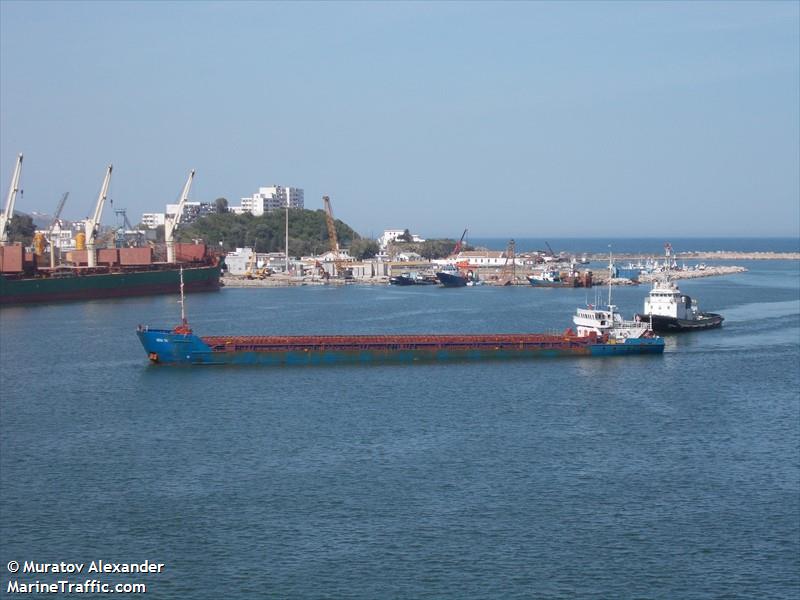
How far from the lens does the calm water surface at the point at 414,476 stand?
15.2 metres

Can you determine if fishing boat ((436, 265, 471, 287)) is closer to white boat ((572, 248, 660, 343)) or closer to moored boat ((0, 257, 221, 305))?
moored boat ((0, 257, 221, 305))

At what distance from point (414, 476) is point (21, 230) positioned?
95.0m

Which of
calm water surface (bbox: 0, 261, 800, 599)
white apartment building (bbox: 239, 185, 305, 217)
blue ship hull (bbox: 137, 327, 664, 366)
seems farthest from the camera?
white apartment building (bbox: 239, 185, 305, 217)

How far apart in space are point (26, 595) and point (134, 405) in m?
12.4

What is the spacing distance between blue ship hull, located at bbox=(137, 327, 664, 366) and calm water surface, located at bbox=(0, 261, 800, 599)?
2.74 ft

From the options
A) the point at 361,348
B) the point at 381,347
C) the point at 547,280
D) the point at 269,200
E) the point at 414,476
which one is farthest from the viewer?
the point at 269,200

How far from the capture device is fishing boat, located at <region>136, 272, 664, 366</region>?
3312 centimetres

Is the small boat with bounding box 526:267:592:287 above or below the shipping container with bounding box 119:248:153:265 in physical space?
below

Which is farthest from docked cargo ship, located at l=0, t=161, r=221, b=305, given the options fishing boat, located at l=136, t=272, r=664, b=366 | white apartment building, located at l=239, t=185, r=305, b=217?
white apartment building, located at l=239, t=185, r=305, b=217

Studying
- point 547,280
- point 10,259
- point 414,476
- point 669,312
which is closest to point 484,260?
point 547,280

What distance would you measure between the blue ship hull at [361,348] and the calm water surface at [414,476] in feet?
2.74

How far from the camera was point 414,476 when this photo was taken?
19.4 m

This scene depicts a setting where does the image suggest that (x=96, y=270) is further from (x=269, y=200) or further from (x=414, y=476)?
(x=269, y=200)

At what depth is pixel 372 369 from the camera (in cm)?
3272
